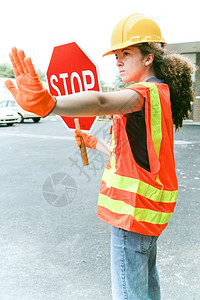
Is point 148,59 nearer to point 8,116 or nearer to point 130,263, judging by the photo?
point 130,263

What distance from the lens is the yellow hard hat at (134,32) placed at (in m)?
1.43

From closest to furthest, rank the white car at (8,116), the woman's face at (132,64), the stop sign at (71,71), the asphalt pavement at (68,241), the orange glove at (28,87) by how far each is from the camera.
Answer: the orange glove at (28,87) < the woman's face at (132,64) < the stop sign at (71,71) < the asphalt pavement at (68,241) < the white car at (8,116)

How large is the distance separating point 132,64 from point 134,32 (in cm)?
14

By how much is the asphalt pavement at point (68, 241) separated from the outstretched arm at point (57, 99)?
38.7 inches

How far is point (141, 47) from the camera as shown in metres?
1.45

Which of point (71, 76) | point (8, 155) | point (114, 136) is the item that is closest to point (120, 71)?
point (114, 136)

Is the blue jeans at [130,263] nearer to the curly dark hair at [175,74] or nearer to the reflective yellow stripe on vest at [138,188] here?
the reflective yellow stripe on vest at [138,188]

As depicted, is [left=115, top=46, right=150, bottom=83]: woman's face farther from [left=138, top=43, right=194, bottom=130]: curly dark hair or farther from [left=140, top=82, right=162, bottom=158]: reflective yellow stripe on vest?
[left=140, top=82, right=162, bottom=158]: reflective yellow stripe on vest

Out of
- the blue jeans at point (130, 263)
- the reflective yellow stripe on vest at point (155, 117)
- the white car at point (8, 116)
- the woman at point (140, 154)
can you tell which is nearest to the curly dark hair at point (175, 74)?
the woman at point (140, 154)

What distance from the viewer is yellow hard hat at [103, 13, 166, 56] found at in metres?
1.43

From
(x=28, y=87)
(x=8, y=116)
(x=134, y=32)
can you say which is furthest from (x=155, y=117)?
(x=8, y=116)

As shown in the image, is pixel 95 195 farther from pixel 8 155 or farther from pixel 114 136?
pixel 8 155

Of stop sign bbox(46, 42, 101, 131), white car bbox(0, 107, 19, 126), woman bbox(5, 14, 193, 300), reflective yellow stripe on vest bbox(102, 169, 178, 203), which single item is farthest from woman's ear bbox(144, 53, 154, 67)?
white car bbox(0, 107, 19, 126)

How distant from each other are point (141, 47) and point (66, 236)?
2.51 meters
